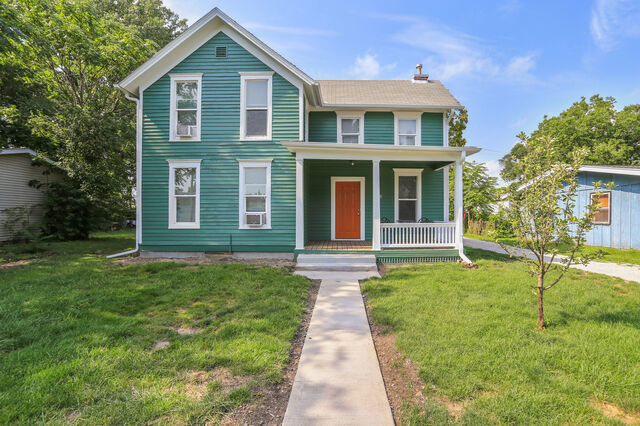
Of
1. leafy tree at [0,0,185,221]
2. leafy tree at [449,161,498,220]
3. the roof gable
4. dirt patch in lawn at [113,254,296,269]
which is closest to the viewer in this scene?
dirt patch in lawn at [113,254,296,269]

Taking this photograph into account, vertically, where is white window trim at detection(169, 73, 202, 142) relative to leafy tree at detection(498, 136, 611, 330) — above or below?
above

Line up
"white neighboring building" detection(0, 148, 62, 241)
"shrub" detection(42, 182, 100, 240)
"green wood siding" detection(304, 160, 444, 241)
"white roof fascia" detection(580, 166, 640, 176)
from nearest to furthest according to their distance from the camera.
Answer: "white roof fascia" detection(580, 166, 640, 176) → "green wood siding" detection(304, 160, 444, 241) → "white neighboring building" detection(0, 148, 62, 241) → "shrub" detection(42, 182, 100, 240)

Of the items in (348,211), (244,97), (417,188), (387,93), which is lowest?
(348,211)

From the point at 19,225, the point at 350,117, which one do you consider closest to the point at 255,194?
the point at 350,117

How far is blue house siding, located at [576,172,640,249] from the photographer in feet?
34.4

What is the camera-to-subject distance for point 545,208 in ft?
11.8

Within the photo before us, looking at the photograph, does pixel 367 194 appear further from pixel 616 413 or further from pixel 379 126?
pixel 616 413

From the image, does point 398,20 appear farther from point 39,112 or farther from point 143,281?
point 39,112

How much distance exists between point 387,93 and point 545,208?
29.7 ft

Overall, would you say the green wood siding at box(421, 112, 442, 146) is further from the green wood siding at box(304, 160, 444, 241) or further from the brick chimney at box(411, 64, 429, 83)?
the brick chimney at box(411, 64, 429, 83)

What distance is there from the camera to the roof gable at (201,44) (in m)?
8.53

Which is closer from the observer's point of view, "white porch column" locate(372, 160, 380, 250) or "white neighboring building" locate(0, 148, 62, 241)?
"white porch column" locate(372, 160, 380, 250)

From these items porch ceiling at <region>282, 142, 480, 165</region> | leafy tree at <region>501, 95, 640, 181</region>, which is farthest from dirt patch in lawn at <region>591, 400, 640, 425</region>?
leafy tree at <region>501, 95, 640, 181</region>

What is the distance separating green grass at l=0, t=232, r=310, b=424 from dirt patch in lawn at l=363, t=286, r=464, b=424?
1.02 m
